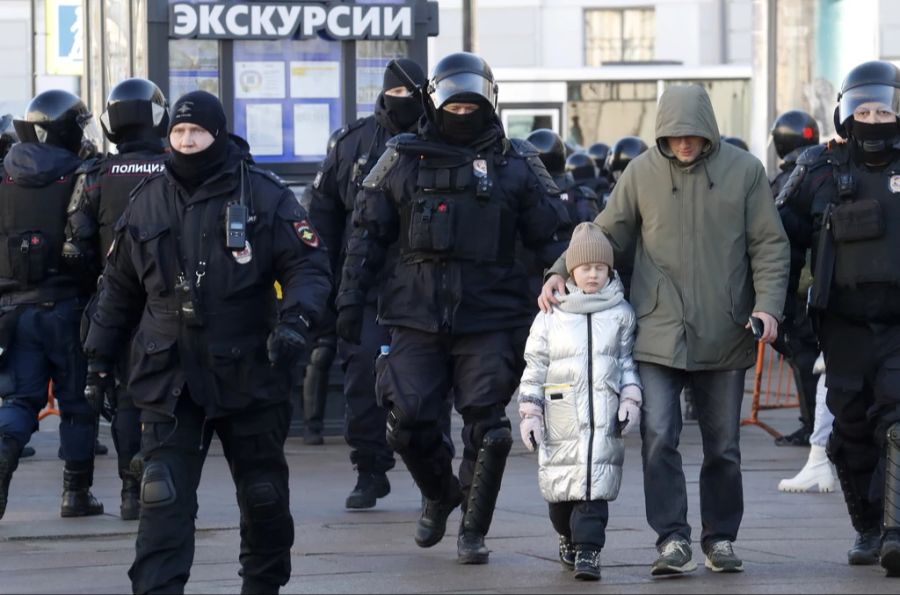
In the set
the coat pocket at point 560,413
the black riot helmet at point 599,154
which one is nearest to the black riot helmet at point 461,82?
the coat pocket at point 560,413

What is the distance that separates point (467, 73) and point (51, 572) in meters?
2.53

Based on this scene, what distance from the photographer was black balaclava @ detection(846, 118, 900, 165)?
7.64 metres

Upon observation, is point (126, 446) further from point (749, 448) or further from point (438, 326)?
point (749, 448)

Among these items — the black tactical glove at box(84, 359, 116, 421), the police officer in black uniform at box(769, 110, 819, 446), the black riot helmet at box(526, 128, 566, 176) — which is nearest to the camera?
the black tactical glove at box(84, 359, 116, 421)

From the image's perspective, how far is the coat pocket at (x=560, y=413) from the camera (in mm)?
7395

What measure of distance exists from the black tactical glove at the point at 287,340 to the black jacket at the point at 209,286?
42 millimetres

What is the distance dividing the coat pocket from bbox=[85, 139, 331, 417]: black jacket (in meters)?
1.05

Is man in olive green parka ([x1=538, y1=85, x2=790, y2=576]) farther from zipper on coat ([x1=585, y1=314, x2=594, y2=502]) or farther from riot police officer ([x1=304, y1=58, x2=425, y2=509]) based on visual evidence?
riot police officer ([x1=304, y1=58, x2=425, y2=509])

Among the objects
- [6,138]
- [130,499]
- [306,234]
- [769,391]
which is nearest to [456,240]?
[306,234]

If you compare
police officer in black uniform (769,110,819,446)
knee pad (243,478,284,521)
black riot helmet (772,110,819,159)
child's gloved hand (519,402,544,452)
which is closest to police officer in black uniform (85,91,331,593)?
knee pad (243,478,284,521)

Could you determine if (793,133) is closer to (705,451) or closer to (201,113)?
(705,451)

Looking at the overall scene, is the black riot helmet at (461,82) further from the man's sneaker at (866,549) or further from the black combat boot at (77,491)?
the black combat boot at (77,491)

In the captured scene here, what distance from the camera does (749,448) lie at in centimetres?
1257

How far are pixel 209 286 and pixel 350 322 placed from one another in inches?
52.5
